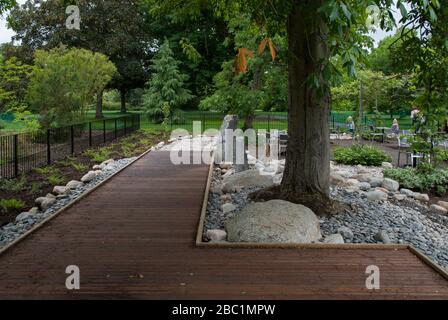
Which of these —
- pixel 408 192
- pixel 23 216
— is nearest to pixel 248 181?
pixel 408 192

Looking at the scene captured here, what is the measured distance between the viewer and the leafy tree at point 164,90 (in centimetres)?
2931

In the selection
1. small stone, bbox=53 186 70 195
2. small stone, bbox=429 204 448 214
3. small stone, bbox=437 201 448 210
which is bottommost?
small stone, bbox=429 204 448 214

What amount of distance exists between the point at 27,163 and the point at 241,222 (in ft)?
25.4

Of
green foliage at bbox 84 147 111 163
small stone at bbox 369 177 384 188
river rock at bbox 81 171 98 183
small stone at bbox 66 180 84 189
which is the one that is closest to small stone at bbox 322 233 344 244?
small stone at bbox 369 177 384 188

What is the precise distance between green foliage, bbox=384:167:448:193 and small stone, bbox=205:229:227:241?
18.5 feet

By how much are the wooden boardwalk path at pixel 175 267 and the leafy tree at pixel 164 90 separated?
912 inches

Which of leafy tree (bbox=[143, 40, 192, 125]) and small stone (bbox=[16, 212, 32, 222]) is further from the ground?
leafy tree (bbox=[143, 40, 192, 125])

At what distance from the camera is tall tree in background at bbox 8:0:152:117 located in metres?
31.1

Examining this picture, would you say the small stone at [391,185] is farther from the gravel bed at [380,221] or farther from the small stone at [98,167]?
the small stone at [98,167]

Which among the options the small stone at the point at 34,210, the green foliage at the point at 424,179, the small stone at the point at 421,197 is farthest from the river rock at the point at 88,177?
the small stone at the point at 421,197

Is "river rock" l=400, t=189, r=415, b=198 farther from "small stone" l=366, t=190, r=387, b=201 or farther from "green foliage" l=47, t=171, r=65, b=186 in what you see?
"green foliage" l=47, t=171, r=65, b=186

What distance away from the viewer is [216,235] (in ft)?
18.7

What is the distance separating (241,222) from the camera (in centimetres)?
573
